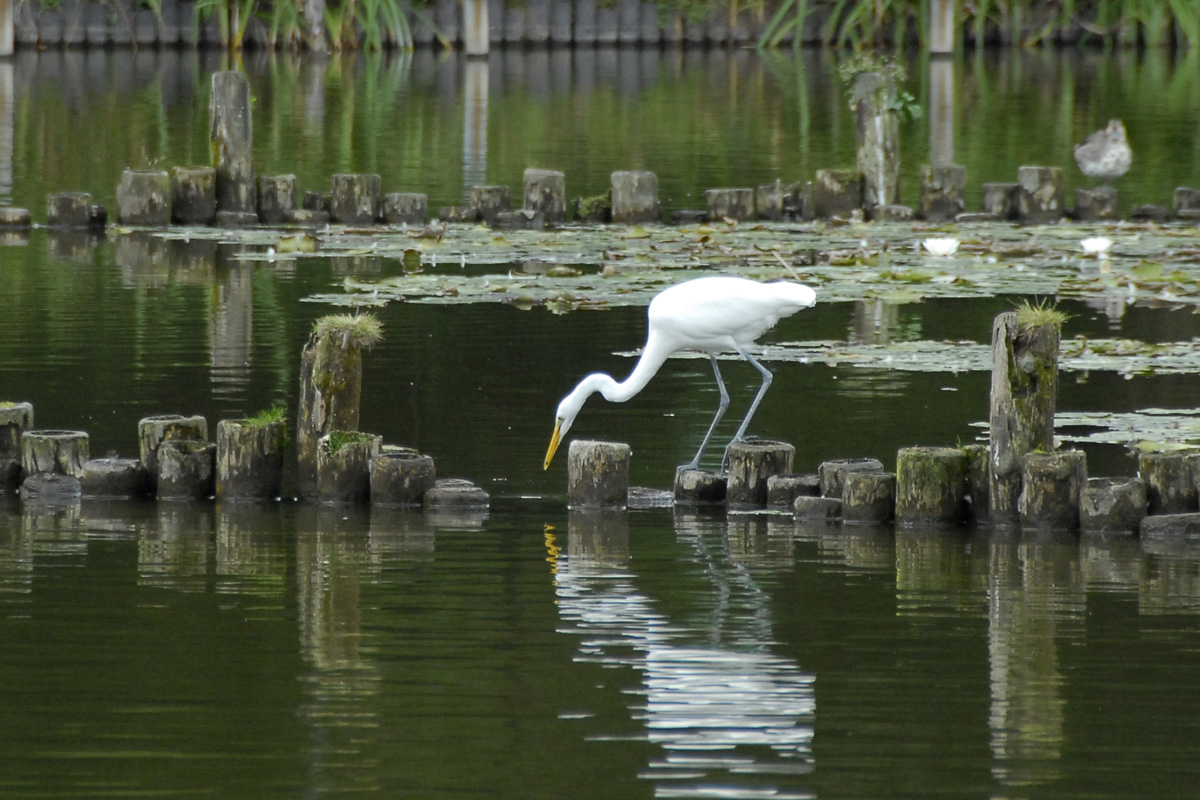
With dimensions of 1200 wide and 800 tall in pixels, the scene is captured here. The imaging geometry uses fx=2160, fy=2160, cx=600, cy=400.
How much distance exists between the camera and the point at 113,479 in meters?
9.75

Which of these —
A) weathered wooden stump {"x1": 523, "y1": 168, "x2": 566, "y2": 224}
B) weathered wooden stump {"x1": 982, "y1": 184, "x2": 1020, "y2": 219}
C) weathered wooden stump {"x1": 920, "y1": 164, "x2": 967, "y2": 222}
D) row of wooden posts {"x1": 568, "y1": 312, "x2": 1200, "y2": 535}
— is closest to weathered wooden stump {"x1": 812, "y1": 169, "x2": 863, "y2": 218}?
weathered wooden stump {"x1": 920, "y1": 164, "x2": 967, "y2": 222}

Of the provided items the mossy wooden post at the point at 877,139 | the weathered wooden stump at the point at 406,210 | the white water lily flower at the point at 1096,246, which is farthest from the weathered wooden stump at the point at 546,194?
the white water lily flower at the point at 1096,246

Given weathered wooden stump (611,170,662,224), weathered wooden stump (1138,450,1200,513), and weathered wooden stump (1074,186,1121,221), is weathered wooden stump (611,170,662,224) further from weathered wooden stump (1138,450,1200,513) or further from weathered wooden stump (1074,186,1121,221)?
weathered wooden stump (1138,450,1200,513)

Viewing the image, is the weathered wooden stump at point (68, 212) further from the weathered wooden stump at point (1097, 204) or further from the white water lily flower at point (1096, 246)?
the weathered wooden stump at point (1097, 204)

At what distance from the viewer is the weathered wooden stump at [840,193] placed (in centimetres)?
2016

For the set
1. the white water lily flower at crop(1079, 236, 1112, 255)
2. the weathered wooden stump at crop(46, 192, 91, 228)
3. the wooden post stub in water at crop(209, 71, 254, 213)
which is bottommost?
the white water lily flower at crop(1079, 236, 1112, 255)

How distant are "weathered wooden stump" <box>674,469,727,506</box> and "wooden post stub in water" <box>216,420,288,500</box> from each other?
181cm

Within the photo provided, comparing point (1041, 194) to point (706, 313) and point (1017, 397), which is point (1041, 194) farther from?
point (1017, 397)

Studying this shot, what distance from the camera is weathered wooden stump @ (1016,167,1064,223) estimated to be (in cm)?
1966

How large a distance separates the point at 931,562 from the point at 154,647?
3145 millimetres

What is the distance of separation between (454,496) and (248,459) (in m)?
0.94

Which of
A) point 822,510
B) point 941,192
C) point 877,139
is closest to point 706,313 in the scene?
point 822,510

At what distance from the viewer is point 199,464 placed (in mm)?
9719

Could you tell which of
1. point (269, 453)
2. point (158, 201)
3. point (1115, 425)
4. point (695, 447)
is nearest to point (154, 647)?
point (269, 453)
